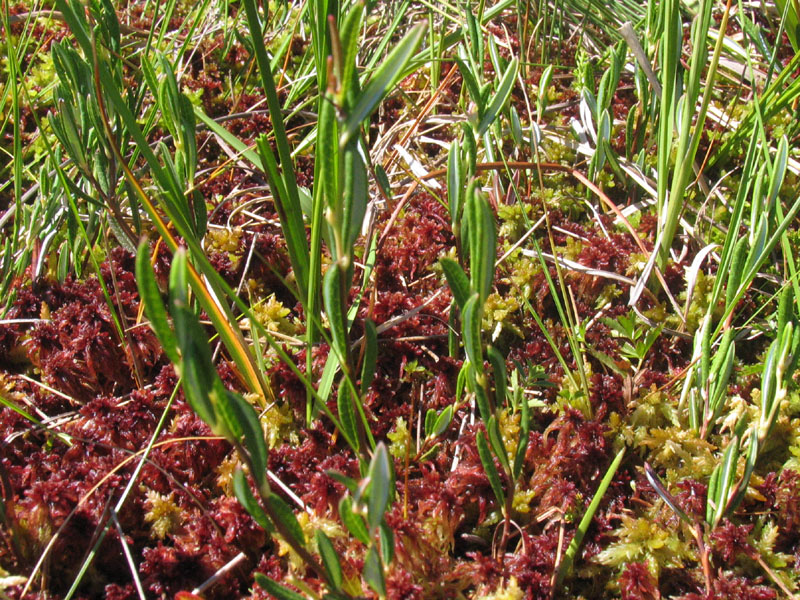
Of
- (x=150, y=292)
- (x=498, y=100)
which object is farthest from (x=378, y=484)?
(x=498, y=100)

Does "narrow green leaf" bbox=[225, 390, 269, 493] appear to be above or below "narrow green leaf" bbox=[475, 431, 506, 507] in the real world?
above

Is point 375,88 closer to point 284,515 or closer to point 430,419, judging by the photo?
point 284,515

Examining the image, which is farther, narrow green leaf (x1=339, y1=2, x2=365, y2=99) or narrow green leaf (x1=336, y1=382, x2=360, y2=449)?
narrow green leaf (x1=336, y1=382, x2=360, y2=449)

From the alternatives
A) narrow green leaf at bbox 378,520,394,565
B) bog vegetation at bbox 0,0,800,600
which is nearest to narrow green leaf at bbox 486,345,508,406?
bog vegetation at bbox 0,0,800,600

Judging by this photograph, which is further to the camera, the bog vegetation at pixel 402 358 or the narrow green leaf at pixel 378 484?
the bog vegetation at pixel 402 358

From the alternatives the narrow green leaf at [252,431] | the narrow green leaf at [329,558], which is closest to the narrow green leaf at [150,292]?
the narrow green leaf at [252,431]

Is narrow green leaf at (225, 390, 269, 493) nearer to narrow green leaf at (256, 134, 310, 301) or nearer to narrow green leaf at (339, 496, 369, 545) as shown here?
narrow green leaf at (339, 496, 369, 545)

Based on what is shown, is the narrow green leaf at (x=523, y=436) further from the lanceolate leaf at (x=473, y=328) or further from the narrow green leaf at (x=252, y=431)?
the narrow green leaf at (x=252, y=431)

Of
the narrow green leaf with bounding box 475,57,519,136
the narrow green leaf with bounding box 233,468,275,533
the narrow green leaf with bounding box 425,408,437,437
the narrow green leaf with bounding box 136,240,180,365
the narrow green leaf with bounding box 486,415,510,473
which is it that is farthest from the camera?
the narrow green leaf with bounding box 475,57,519,136
